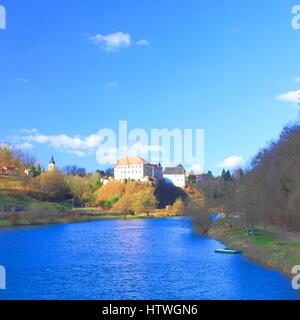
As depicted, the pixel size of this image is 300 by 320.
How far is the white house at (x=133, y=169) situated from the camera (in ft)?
470

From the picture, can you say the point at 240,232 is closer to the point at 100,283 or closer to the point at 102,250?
the point at 102,250

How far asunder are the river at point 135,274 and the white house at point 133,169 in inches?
3967

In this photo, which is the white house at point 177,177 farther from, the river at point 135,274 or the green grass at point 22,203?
the river at point 135,274

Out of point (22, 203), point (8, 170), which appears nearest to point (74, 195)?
point (8, 170)

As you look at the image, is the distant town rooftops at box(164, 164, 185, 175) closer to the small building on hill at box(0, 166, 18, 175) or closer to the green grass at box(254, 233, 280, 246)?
the small building on hill at box(0, 166, 18, 175)

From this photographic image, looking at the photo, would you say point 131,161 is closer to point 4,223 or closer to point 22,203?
point 22,203

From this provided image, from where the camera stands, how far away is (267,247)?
3444cm

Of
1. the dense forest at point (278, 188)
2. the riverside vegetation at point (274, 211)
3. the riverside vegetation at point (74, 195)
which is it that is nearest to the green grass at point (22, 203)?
the riverside vegetation at point (74, 195)

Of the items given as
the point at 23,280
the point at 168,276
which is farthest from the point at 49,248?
the point at 168,276

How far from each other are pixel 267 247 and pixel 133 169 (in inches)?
4365

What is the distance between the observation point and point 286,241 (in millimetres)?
34781
